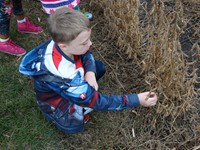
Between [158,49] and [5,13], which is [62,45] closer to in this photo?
[158,49]

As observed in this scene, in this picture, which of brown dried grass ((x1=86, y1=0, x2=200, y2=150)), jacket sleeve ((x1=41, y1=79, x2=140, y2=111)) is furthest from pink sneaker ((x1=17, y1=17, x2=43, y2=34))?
jacket sleeve ((x1=41, y1=79, x2=140, y2=111))

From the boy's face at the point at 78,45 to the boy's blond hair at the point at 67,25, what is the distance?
0.07ft

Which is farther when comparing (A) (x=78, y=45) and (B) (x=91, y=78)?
(B) (x=91, y=78)

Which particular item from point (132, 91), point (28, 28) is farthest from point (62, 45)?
point (28, 28)

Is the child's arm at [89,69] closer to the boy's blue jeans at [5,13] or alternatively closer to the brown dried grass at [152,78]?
the brown dried grass at [152,78]

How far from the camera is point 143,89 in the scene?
2.55 meters

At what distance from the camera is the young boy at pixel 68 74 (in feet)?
6.08

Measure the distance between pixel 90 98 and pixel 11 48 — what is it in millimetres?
1136

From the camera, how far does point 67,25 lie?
6.01ft

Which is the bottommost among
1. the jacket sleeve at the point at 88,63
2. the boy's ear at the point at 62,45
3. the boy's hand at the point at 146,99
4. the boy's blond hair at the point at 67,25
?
the boy's hand at the point at 146,99

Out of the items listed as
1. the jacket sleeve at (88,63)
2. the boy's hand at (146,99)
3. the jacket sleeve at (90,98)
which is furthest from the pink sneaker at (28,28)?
the boy's hand at (146,99)

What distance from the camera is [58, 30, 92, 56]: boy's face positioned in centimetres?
186

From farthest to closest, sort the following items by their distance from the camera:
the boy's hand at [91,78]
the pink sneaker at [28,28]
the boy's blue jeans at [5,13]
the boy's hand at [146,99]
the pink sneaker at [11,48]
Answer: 1. the pink sneaker at [28,28]
2. the pink sneaker at [11,48]
3. the boy's blue jeans at [5,13]
4. the boy's hand at [91,78]
5. the boy's hand at [146,99]

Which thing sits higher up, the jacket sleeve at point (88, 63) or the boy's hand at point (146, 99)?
the jacket sleeve at point (88, 63)
